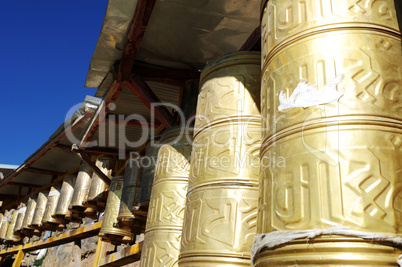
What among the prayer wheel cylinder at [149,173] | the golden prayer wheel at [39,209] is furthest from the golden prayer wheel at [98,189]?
the golden prayer wheel at [39,209]

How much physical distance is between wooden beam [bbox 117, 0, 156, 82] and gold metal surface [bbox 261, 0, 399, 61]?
7.08 ft

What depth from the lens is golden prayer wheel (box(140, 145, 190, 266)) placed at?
3.51 metres

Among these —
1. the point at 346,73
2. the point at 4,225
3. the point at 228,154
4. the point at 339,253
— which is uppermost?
the point at 4,225

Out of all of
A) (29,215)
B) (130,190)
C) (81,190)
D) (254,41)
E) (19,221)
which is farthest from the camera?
(19,221)

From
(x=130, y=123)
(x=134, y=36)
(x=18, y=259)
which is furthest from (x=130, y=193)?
(x=18, y=259)

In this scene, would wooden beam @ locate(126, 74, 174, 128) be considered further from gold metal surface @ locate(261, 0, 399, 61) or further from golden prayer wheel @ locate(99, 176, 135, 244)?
gold metal surface @ locate(261, 0, 399, 61)

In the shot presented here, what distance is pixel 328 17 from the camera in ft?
5.60

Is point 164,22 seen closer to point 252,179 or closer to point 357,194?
point 252,179

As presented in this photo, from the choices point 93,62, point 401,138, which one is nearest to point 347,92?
point 401,138

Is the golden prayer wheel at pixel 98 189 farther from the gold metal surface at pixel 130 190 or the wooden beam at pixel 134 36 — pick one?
the wooden beam at pixel 134 36

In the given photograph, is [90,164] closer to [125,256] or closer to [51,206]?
[125,256]

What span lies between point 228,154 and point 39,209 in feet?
29.4

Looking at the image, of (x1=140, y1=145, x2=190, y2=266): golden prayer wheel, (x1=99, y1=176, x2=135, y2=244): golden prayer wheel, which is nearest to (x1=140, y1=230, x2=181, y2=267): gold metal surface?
(x1=140, y1=145, x2=190, y2=266): golden prayer wheel

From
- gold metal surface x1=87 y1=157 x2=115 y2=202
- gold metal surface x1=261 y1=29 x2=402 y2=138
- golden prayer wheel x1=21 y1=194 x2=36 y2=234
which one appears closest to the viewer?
gold metal surface x1=261 y1=29 x2=402 y2=138
